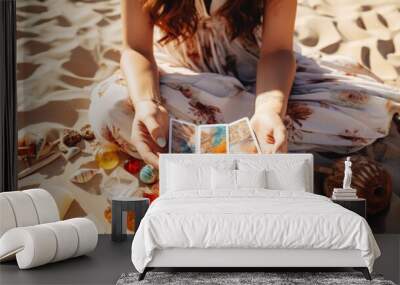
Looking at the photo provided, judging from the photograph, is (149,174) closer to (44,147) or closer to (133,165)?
(133,165)

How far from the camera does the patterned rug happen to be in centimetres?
457

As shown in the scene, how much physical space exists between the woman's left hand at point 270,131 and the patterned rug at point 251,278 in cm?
216

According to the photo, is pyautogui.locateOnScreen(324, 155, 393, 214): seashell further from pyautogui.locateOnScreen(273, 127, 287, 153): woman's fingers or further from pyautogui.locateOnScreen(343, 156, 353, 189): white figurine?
pyautogui.locateOnScreen(273, 127, 287, 153): woman's fingers

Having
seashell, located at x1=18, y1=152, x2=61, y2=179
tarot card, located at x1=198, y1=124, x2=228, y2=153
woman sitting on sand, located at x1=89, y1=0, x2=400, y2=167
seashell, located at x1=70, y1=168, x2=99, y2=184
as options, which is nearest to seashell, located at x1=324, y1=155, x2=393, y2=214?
woman sitting on sand, located at x1=89, y1=0, x2=400, y2=167

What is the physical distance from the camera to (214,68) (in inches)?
272

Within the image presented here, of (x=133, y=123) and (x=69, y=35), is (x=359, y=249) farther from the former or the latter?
(x=69, y=35)

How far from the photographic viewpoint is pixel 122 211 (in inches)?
254

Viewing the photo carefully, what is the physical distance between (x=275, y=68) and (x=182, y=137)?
4.10ft

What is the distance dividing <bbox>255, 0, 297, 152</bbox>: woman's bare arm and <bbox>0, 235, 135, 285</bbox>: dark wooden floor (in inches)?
83.0

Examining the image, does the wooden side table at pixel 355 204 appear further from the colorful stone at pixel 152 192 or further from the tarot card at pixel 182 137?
the colorful stone at pixel 152 192

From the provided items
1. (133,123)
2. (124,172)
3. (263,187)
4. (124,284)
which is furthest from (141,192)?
(124,284)

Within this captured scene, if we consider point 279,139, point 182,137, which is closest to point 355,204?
point 279,139

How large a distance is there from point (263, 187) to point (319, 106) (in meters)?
1.27

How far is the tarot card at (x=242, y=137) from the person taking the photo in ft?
22.6
